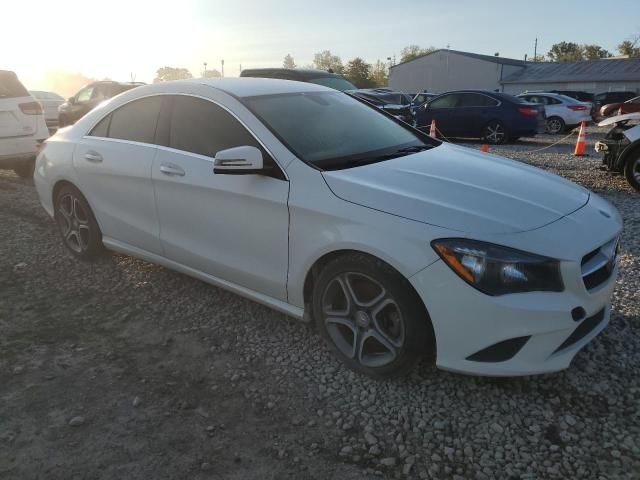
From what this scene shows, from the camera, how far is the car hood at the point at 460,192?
2525mm

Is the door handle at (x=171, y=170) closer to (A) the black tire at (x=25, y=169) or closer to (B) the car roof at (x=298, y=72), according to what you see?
(A) the black tire at (x=25, y=169)

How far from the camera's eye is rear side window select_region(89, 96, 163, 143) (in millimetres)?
3906

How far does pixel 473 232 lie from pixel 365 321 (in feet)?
2.65

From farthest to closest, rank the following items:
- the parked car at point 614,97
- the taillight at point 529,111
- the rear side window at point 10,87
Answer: the parked car at point 614,97 < the taillight at point 529,111 < the rear side window at point 10,87

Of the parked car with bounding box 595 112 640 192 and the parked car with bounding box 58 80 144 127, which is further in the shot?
the parked car with bounding box 58 80 144 127

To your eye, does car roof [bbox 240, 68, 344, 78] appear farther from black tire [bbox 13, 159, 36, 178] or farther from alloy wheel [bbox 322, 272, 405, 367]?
alloy wheel [bbox 322, 272, 405, 367]

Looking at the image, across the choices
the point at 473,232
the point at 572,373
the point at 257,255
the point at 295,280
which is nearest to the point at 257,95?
the point at 257,255

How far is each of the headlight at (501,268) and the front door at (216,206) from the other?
3.48 feet

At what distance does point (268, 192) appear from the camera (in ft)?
10.0

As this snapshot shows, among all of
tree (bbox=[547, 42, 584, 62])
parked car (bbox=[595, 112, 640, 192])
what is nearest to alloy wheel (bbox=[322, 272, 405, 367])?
parked car (bbox=[595, 112, 640, 192])

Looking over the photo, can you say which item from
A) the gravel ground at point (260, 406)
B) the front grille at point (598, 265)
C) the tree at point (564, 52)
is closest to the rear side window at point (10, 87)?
the gravel ground at point (260, 406)

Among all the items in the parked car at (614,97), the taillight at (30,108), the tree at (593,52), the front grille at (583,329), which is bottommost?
the front grille at (583,329)

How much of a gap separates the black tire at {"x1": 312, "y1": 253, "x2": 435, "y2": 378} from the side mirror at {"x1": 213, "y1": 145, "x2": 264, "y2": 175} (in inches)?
28.5

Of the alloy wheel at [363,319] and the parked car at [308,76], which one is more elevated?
the parked car at [308,76]
